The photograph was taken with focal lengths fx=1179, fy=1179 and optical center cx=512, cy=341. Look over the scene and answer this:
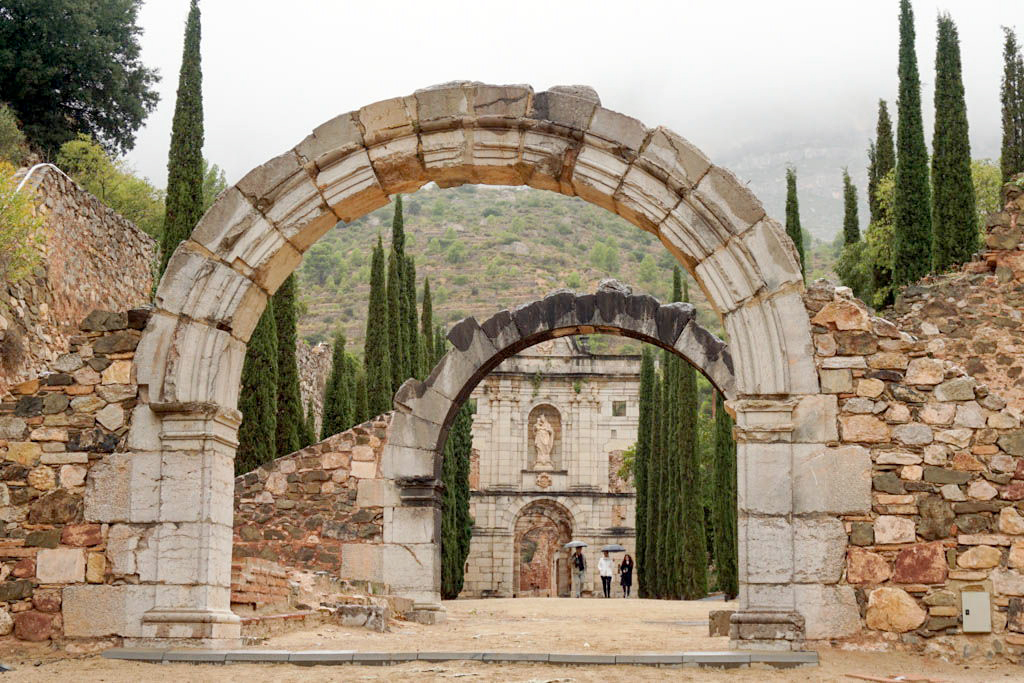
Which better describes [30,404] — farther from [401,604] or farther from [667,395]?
[667,395]

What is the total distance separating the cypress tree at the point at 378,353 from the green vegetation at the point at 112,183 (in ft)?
15.5

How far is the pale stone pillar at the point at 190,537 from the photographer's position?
309 inches

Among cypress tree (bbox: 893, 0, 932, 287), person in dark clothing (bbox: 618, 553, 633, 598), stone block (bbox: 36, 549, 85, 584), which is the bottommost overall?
person in dark clothing (bbox: 618, 553, 633, 598)

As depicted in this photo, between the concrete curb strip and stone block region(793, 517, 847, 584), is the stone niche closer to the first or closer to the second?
stone block region(793, 517, 847, 584)

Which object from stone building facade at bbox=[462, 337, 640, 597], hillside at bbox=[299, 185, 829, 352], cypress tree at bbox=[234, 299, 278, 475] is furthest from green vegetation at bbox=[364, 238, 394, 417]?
hillside at bbox=[299, 185, 829, 352]

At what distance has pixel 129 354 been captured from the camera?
8312 millimetres

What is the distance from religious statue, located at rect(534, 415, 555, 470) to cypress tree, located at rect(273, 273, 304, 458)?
62.7 feet

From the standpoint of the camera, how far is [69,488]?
8125mm

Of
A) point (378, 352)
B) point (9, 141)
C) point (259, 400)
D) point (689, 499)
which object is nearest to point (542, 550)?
point (689, 499)

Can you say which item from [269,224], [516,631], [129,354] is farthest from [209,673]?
[516,631]

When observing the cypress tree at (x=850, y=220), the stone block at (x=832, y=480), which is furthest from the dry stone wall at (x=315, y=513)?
the cypress tree at (x=850, y=220)

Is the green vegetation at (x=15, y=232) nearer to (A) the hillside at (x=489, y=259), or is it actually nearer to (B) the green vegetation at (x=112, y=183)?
(B) the green vegetation at (x=112, y=183)

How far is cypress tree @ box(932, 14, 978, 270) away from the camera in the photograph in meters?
18.1

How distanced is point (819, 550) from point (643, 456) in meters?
25.2
